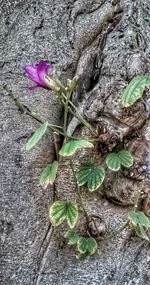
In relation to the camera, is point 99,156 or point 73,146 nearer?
point 73,146

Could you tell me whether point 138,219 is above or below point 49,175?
below

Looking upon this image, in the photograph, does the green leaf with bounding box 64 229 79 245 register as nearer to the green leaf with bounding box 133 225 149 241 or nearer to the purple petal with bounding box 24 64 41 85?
the green leaf with bounding box 133 225 149 241

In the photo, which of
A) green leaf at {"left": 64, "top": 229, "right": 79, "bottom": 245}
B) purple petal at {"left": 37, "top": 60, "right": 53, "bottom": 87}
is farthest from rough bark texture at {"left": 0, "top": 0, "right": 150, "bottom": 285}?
purple petal at {"left": 37, "top": 60, "right": 53, "bottom": 87}

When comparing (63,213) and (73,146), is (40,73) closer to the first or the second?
(73,146)

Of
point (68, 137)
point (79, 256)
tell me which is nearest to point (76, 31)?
point (68, 137)

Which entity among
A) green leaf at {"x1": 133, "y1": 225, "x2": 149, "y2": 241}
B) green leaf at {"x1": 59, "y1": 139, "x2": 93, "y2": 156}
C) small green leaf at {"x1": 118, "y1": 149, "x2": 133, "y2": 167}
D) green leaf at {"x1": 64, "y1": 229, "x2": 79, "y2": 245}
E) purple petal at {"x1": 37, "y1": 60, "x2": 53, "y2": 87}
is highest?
purple petal at {"x1": 37, "y1": 60, "x2": 53, "y2": 87}

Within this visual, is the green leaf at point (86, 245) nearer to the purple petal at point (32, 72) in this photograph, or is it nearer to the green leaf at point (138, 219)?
the green leaf at point (138, 219)

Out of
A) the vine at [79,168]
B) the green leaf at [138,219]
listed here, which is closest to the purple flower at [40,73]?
the vine at [79,168]

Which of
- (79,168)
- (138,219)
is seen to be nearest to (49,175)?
(79,168)
